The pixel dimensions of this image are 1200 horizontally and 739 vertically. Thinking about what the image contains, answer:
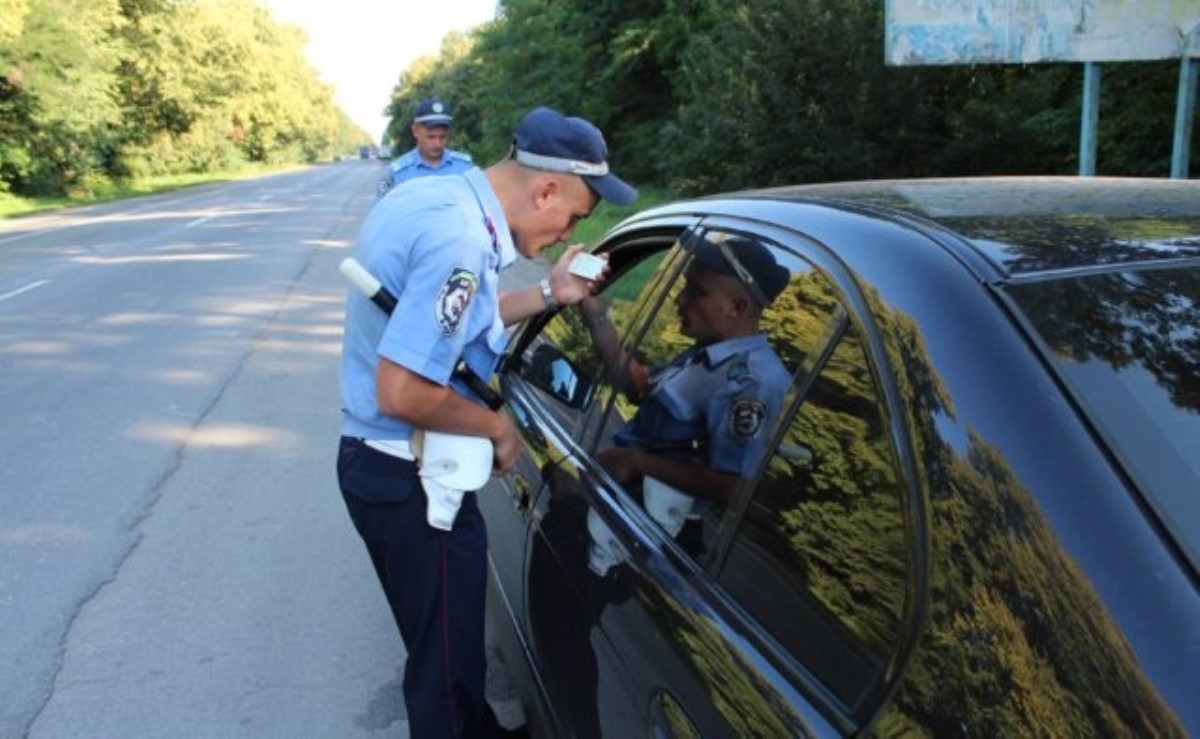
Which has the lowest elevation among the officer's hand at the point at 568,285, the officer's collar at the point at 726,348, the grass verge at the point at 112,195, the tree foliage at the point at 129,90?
the grass verge at the point at 112,195

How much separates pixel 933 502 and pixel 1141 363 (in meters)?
0.36

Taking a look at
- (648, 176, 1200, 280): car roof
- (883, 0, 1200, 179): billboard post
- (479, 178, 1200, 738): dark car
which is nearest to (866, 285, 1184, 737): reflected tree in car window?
(479, 178, 1200, 738): dark car

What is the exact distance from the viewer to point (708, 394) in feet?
6.73

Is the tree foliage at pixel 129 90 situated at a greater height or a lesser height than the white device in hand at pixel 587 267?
greater

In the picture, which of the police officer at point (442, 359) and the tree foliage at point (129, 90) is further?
the tree foliage at point (129, 90)

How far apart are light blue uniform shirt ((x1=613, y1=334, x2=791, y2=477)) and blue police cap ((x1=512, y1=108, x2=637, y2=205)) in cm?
49

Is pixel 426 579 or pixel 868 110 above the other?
pixel 868 110

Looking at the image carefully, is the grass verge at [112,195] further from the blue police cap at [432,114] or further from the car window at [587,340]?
the car window at [587,340]

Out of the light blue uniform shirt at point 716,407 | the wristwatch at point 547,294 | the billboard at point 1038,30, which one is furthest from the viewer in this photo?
the billboard at point 1038,30

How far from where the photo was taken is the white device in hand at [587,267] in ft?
8.07

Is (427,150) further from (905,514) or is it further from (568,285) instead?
(905,514)

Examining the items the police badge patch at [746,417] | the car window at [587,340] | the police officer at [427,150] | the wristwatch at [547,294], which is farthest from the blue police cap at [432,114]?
the police badge patch at [746,417]

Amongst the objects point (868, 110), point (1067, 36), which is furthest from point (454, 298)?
point (868, 110)

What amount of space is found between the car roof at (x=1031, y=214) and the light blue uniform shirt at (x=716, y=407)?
283mm
